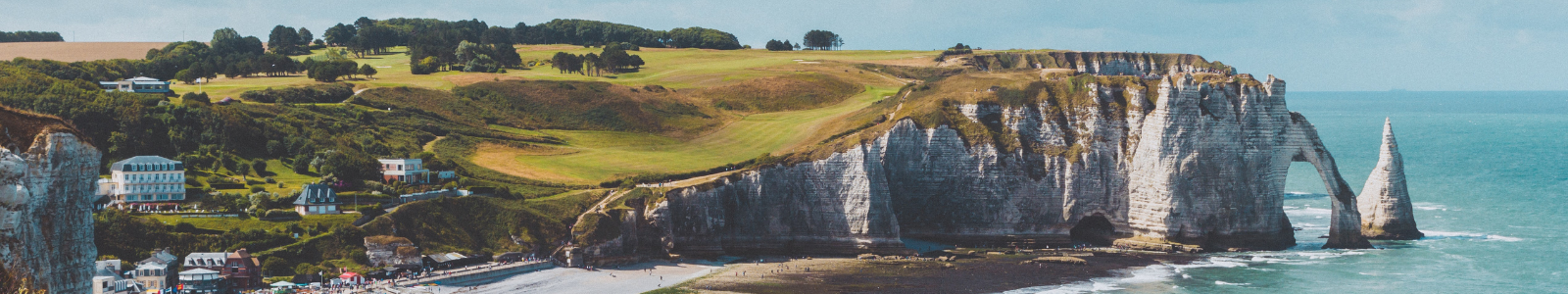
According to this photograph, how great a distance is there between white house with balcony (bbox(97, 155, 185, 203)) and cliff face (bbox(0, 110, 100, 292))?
48137 mm

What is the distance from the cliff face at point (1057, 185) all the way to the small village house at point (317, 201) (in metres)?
18.0

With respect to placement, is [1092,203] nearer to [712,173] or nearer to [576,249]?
[712,173]

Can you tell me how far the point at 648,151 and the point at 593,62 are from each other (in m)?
42.2

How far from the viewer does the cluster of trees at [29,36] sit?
471 feet

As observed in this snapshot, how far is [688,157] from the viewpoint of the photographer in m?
91.1

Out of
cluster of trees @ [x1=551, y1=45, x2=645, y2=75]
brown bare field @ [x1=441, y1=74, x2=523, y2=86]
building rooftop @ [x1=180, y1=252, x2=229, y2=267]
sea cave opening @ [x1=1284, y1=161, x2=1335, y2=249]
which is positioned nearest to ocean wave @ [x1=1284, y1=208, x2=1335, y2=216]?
sea cave opening @ [x1=1284, y1=161, x2=1335, y2=249]

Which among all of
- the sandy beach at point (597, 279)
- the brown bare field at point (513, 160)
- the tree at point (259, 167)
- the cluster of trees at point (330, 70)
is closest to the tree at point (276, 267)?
the sandy beach at point (597, 279)

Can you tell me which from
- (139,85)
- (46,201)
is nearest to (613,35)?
(139,85)

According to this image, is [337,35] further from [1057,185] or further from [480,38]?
[1057,185]

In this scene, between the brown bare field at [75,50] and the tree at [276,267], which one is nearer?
the tree at [276,267]

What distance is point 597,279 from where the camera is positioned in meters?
67.1

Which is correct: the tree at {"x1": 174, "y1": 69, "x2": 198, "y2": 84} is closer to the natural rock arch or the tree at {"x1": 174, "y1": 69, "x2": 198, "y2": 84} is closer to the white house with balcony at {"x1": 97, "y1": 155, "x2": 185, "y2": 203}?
the white house with balcony at {"x1": 97, "y1": 155, "x2": 185, "y2": 203}

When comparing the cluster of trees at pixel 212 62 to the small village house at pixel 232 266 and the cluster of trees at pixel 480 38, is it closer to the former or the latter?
the cluster of trees at pixel 480 38

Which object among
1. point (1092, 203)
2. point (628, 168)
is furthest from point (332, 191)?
point (1092, 203)
